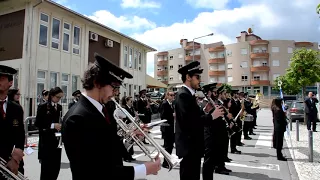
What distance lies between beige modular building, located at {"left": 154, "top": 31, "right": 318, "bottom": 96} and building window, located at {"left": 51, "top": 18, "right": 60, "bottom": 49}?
44351 mm

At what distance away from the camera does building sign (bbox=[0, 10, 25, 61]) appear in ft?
51.9

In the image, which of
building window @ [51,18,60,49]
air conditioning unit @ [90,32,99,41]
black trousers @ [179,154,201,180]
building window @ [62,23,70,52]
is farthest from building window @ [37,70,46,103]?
black trousers @ [179,154,201,180]

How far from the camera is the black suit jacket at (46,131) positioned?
4.88m

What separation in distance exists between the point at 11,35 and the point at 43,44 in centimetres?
188

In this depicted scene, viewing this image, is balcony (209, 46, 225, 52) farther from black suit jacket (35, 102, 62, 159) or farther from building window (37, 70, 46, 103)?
black suit jacket (35, 102, 62, 159)

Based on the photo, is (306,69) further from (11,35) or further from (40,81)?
(11,35)

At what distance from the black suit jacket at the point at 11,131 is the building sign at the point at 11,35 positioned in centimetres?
1384

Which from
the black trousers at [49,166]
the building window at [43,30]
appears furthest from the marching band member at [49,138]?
the building window at [43,30]

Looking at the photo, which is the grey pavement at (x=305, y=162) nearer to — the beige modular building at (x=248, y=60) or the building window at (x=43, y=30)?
the building window at (x=43, y=30)

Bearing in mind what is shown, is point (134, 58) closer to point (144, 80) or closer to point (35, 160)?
point (144, 80)

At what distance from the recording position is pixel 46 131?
4.99m

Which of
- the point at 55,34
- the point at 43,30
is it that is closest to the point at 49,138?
the point at 43,30

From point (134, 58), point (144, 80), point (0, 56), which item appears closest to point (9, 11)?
point (0, 56)

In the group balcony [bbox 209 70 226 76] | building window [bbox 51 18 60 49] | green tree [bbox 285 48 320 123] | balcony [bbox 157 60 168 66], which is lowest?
green tree [bbox 285 48 320 123]
